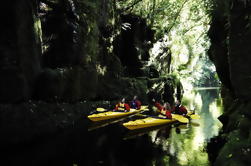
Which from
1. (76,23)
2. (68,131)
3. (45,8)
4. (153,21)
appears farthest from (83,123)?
(153,21)

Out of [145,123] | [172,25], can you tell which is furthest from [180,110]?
[172,25]

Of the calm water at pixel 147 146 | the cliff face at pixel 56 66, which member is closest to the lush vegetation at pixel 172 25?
the cliff face at pixel 56 66

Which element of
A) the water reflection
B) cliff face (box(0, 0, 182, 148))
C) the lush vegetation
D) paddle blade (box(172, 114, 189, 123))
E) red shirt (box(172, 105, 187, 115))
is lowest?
the water reflection

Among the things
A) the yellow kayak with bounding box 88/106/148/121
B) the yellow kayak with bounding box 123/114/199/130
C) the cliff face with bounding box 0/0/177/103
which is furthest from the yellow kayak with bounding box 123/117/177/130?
the cliff face with bounding box 0/0/177/103

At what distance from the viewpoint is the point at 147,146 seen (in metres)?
9.86

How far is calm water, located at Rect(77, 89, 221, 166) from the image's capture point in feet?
25.5

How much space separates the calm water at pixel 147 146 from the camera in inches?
307

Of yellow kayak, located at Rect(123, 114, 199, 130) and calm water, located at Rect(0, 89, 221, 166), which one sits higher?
yellow kayak, located at Rect(123, 114, 199, 130)

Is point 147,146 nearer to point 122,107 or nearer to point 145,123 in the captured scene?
point 145,123

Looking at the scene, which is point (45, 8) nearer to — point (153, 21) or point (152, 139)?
point (152, 139)

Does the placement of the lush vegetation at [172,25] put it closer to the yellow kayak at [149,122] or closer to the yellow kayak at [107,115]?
the yellow kayak at [149,122]

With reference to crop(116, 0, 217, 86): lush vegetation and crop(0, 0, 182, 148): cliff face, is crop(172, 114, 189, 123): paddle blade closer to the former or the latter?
crop(0, 0, 182, 148): cliff face

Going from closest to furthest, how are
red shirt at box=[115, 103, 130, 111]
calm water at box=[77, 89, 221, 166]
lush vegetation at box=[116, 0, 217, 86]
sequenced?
calm water at box=[77, 89, 221, 166], red shirt at box=[115, 103, 130, 111], lush vegetation at box=[116, 0, 217, 86]

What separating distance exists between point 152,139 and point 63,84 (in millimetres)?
5962
